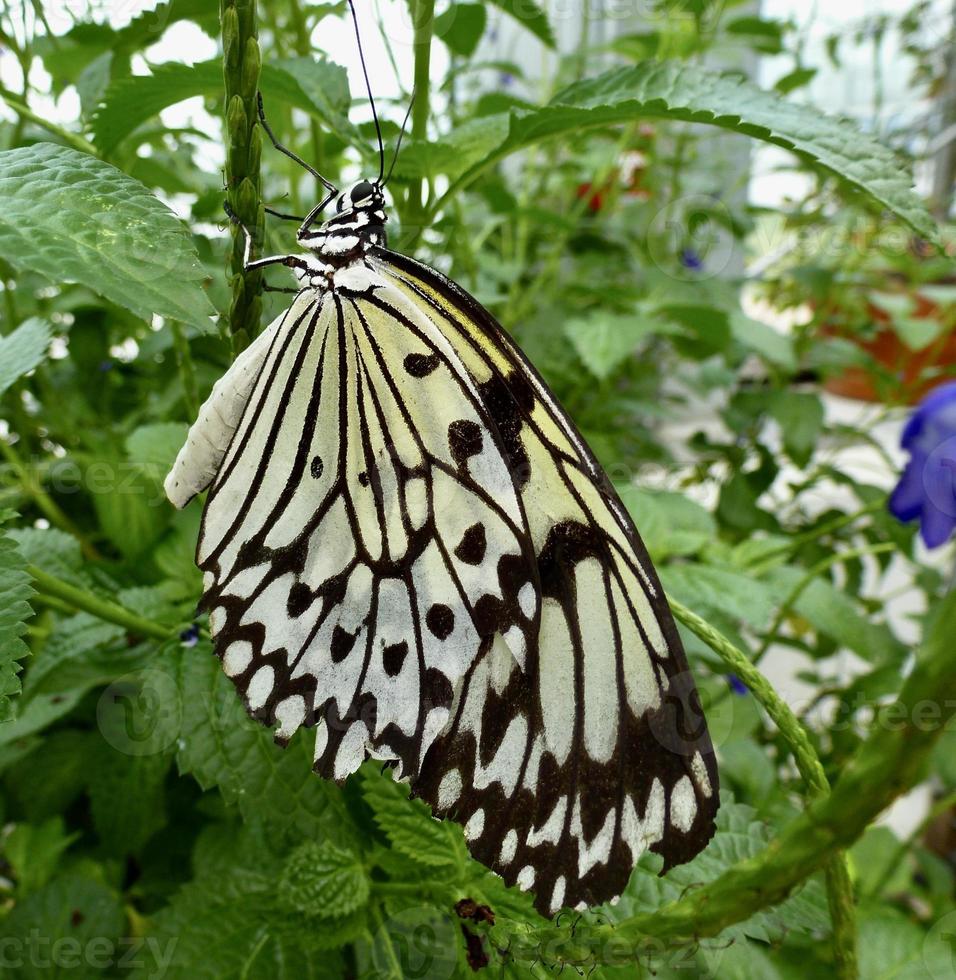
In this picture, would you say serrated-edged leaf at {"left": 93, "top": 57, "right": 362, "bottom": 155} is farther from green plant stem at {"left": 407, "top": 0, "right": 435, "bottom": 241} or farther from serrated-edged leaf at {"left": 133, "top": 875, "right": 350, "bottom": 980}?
serrated-edged leaf at {"left": 133, "top": 875, "right": 350, "bottom": 980}

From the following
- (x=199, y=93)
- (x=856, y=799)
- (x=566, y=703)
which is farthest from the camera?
(x=199, y=93)

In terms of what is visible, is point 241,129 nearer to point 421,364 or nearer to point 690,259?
point 421,364

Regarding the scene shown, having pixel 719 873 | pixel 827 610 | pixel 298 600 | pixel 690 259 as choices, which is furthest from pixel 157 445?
pixel 690 259

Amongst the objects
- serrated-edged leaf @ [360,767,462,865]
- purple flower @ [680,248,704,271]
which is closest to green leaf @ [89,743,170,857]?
serrated-edged leaf @ [360,767,462,865]

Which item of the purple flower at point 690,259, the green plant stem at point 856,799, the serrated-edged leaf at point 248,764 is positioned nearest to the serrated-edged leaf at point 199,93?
the serrated-edged leaf at point 248,764

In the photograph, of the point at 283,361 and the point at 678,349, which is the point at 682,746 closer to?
the point at 283,361

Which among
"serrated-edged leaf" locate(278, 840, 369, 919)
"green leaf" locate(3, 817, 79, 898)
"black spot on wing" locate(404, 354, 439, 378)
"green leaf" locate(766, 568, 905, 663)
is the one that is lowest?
"green leaf" locate(3, 817, 79, 898)

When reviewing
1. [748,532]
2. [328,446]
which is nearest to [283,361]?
[328,446]
